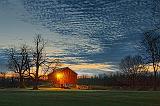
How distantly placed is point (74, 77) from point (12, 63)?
2488cm

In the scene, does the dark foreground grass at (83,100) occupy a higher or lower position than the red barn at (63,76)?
lower

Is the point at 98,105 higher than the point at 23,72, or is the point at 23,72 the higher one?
the point at 23,72

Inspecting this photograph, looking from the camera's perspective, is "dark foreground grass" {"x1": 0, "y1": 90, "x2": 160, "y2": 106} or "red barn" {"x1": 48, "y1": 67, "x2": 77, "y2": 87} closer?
"dark foreground grass" {"x1": 0, "y1": 90, "x2": 160, "y2": 106}

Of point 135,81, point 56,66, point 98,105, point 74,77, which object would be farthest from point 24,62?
point 98,105

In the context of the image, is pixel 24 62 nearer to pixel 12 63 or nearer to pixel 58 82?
pixel 12 63

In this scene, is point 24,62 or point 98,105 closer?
point 98,105

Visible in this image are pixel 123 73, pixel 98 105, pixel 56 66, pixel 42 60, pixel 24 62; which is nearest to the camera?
pixel 98 105

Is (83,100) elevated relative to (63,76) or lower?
lower

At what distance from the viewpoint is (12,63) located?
126062mm

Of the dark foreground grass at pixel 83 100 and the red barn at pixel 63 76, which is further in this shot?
the red barn at pixel 63 76

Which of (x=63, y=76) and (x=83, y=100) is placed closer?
(x=83, y=100)

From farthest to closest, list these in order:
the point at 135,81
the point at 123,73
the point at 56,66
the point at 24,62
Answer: the point at 123,73 < the point at 135,81 < the point at 24,62 < the point at 56,66

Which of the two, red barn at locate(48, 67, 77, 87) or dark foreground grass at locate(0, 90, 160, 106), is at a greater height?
red barn at locate(48, 67, 77, 87)

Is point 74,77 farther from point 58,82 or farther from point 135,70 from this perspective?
point 135,70
